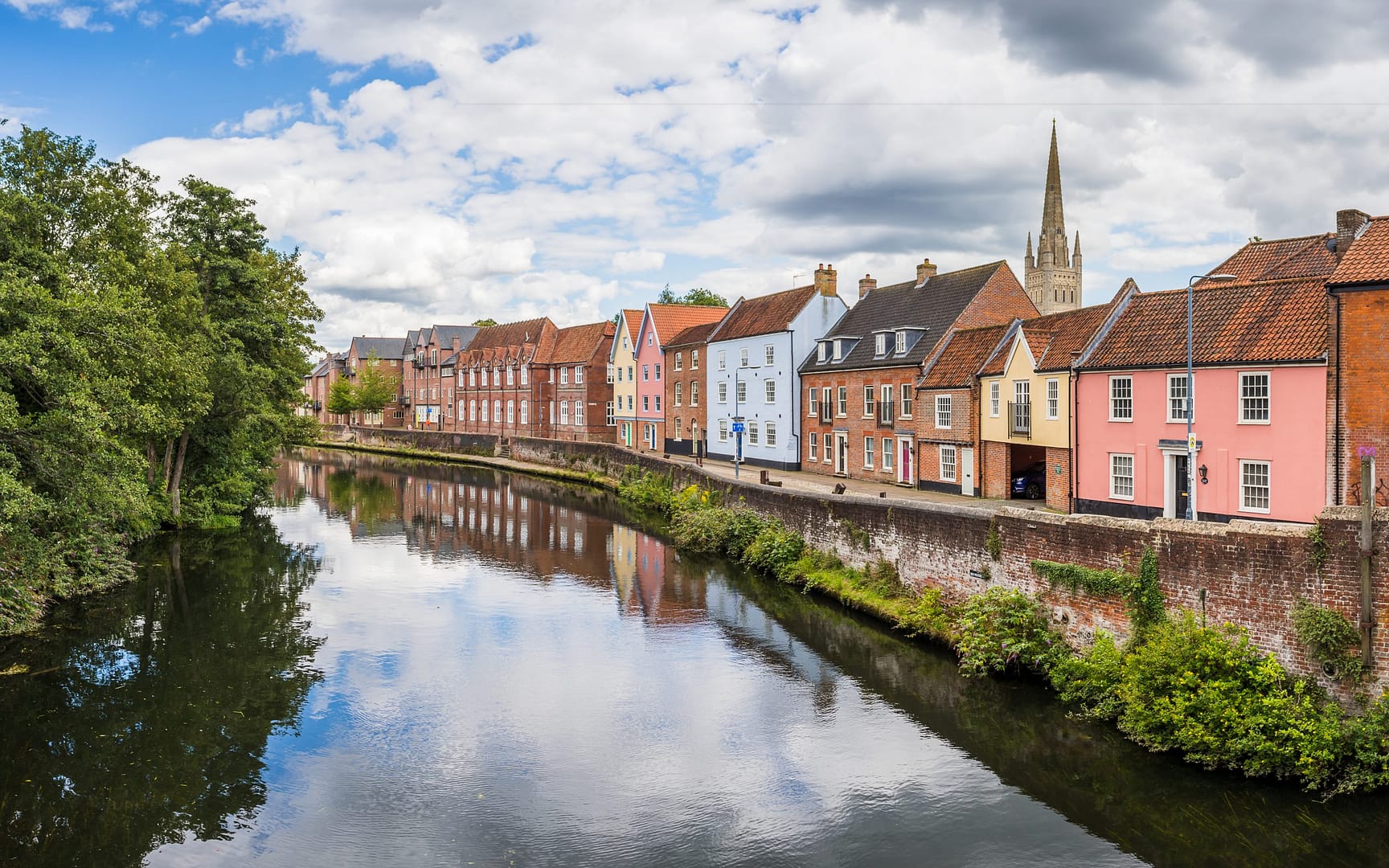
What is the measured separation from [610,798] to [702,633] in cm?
891

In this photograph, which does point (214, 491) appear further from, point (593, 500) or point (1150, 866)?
point (1150, 866)

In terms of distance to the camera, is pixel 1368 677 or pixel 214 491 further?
pixel 214 491

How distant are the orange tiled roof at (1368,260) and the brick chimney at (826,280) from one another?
100ft

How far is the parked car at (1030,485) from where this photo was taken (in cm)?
3272

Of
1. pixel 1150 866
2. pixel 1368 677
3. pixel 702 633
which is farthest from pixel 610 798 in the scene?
pixel 1368 677

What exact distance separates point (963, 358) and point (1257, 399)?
42.7ft

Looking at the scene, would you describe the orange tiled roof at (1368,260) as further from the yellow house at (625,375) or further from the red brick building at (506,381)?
the red brick building at (506,381)

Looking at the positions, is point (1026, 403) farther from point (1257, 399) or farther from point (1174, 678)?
point (1174, 678)

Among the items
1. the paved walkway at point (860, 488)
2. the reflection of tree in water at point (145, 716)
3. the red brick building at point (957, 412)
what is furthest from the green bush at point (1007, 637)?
the red brick building at point (957, 412)

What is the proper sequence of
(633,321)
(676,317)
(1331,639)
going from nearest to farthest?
(1331,639) → (676,317) → (633,321)

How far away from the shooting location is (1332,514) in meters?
12.8

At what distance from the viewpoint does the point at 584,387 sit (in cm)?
7112

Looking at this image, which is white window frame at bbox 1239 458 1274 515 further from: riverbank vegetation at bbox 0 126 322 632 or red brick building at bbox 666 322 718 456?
red brick building at bbox 666 322 718 456

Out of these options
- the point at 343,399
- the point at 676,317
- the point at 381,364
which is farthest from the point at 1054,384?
the point at 381,364
